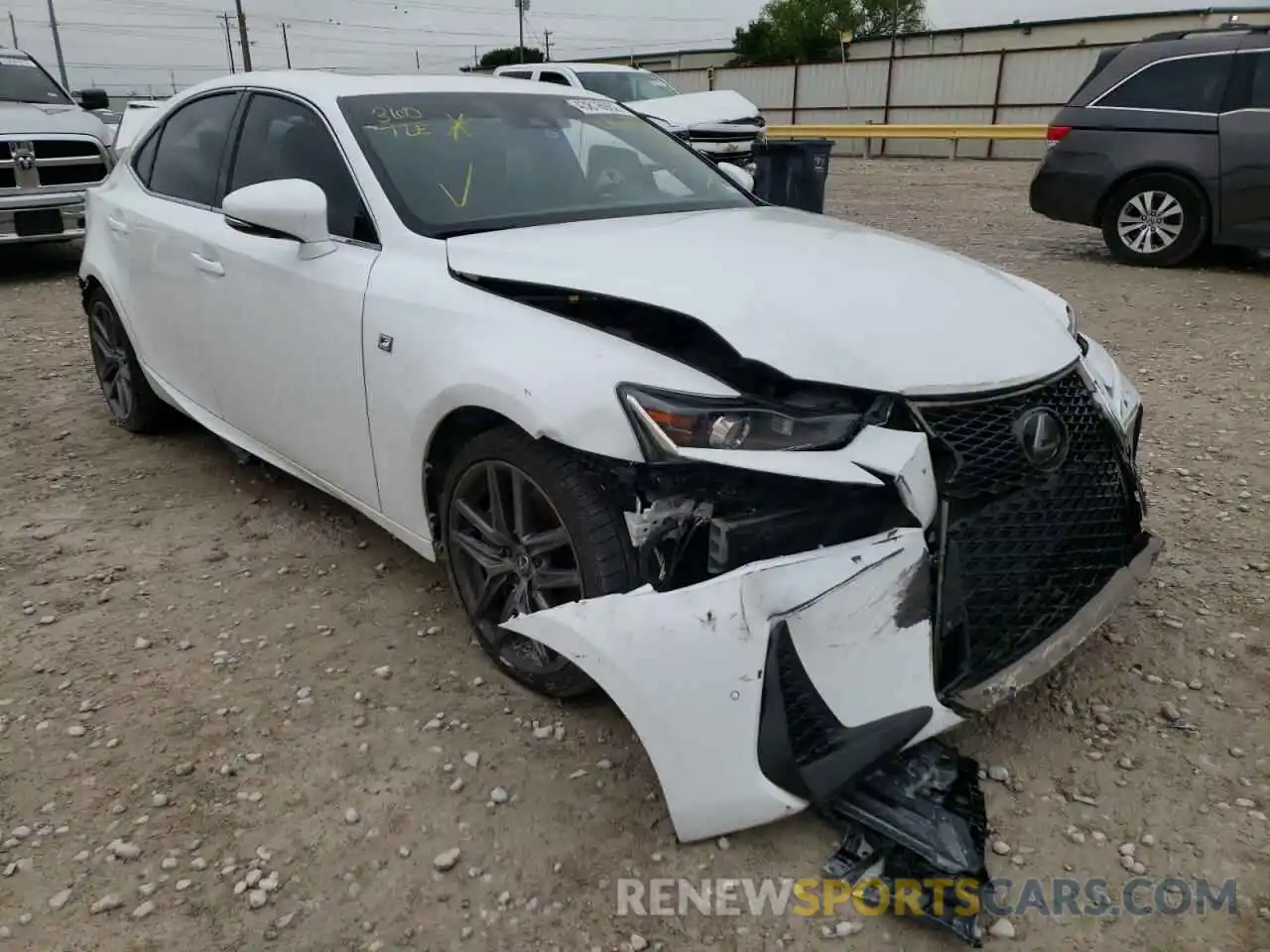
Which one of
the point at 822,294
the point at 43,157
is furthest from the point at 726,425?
the point at 43,157

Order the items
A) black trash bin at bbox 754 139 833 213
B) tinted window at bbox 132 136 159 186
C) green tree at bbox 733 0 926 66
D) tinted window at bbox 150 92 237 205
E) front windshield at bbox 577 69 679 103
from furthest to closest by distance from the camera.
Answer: green tree at bbox 733 0 926 66
front windshield at bbox 577 69 679 103
black trash bin at bbox 754 139 833 213
tinted window at bbox 132 136 159 186
tinted window at bbox 150 92 237 205

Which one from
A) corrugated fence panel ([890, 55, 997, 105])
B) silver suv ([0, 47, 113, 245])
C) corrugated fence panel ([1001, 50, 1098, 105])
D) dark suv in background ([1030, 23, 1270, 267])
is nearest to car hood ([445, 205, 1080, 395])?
dark suv in background ([1030, 23, 1270, 267])

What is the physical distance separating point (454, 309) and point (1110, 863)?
80.2 inches

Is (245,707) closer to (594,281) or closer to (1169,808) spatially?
(594,281)

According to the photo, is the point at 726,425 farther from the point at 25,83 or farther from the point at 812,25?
the point at 812,25

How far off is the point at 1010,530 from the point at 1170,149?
730 centimetres

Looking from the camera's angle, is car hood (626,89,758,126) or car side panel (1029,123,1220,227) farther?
car hood (626,89,758,126)

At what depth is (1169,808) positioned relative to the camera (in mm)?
2229

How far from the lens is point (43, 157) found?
8539 mm

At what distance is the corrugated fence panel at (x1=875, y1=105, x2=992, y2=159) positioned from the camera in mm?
22516

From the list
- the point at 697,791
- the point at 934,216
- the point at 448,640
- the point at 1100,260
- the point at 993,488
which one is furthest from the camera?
the point at 934,216

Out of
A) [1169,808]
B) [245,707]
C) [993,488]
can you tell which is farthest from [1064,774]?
[245,707]

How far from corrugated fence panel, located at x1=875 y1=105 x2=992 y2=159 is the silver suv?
18.5 metres

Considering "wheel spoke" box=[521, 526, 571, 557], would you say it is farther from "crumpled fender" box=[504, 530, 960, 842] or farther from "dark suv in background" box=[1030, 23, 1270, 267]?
"dark suv in background" box=[1030, 23, 1270, 267]
